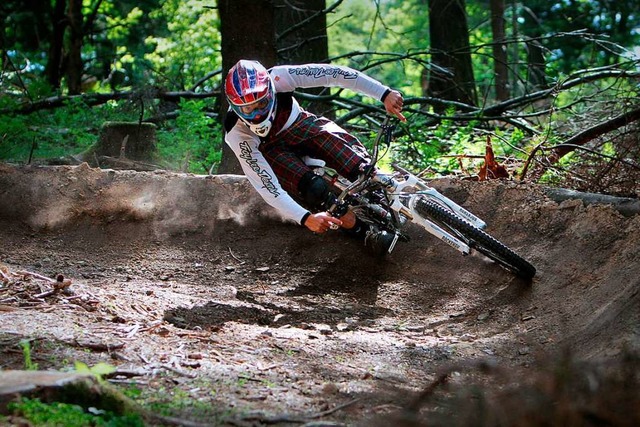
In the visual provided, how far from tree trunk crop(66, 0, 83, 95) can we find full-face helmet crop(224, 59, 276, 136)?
1003 cm

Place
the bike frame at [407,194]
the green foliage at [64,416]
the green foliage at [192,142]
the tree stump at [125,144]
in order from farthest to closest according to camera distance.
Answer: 1. the green foliage at [192,142]
2. the tree stump at [125,144]
3. the bike frame at [407,194]
4. the green foliage at [64,416]

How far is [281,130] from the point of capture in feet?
21.7

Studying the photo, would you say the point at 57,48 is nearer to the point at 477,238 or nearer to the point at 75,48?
the point at 75,48

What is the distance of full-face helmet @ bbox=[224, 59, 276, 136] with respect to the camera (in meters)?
6.02

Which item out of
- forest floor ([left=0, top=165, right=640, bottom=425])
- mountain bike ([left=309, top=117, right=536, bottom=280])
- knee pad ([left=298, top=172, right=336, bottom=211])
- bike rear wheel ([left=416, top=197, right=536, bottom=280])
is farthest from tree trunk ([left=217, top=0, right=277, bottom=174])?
→ bike rear wheel ([left=416, top=197, right=536, bottom=280])

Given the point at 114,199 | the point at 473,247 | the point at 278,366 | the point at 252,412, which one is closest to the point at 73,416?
Answer: the point at 252,412

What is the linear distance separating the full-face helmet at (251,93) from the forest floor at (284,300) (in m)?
1.42

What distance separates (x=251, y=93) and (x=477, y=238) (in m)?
1.95

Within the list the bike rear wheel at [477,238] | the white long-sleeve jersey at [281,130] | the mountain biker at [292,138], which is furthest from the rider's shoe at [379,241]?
the white long-sleeve jersey at [281,130]

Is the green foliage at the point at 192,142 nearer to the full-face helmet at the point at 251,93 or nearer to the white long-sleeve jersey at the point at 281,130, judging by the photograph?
the white long-sleeve jersey at the point at 281,130

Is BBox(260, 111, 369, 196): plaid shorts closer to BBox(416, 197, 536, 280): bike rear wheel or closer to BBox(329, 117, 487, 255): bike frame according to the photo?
BBox(329, 117, 487, 255): bike frame

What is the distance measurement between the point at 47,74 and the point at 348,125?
24.7 ft

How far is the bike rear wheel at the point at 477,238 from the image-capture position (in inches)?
228

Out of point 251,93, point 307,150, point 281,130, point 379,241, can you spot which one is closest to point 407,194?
point 379,241
